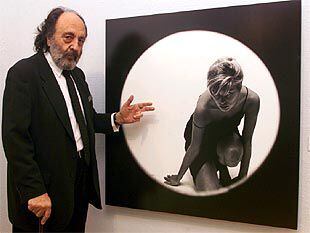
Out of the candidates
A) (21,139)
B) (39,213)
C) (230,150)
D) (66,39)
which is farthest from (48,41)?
(230,150)

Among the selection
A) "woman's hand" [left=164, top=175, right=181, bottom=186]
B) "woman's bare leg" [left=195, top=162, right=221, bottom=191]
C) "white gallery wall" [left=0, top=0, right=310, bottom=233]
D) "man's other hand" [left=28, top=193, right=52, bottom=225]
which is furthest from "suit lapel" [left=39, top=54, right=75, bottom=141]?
"woman's bare leg" [left=195, top=162, right=221, bottom=191]

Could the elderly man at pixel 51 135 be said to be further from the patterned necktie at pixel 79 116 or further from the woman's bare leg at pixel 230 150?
the woman's bare leg at pixel 230 150

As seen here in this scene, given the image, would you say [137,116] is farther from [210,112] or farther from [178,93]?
[210,112]

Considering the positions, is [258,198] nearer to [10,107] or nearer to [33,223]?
[33,223]

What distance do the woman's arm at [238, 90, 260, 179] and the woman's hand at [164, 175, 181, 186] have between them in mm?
299

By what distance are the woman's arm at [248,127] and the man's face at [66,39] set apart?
783 millimetres

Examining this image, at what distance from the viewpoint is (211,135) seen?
1.66 metres

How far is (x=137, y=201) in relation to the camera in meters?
1.83

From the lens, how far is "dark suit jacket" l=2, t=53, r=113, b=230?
57.2 inches

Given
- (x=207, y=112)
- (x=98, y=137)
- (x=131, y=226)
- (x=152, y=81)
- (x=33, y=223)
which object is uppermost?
(x=152, y=81)

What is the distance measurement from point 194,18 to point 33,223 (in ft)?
3.73

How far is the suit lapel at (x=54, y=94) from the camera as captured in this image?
1.55 m

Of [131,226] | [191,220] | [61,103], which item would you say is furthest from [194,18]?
[131,226]

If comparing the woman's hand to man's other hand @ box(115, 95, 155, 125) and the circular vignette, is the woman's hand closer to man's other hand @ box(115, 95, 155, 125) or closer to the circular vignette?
the circular vignette
